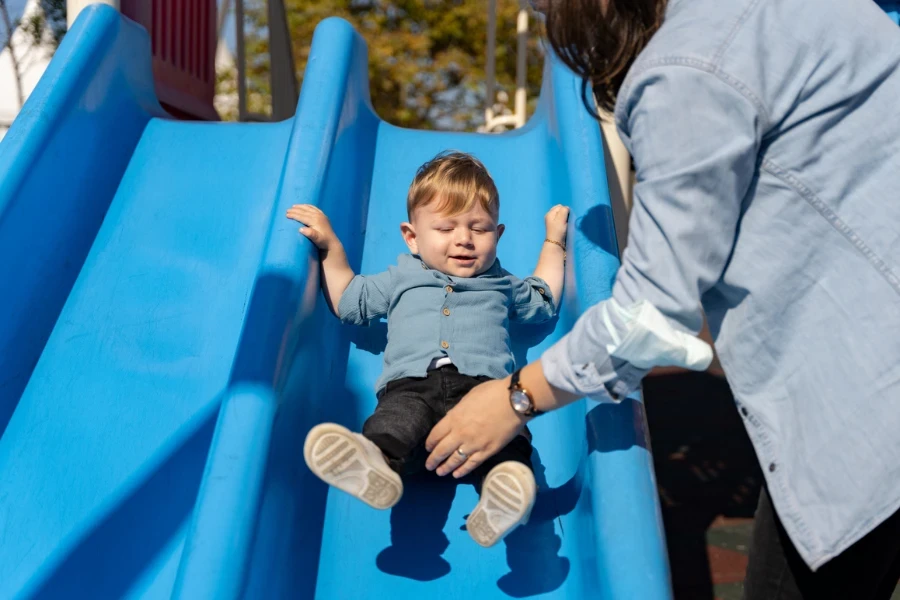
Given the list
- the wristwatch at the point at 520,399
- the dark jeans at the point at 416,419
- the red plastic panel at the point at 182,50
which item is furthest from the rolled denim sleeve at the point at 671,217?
the red plastic panel at the point at 182,50

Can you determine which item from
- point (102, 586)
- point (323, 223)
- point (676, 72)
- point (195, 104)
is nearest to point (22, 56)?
point (195, 104)

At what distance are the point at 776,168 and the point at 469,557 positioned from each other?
112cm

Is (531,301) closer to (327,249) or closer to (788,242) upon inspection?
(327,249)

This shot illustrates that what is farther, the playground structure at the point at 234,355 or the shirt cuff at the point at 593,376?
the playground structure at the point at 234,355

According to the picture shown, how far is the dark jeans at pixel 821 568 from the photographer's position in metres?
1.29

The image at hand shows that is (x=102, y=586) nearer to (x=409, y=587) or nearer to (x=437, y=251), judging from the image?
(x=409, y=587)

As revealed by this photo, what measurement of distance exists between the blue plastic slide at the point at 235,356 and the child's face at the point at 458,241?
24 centimetres

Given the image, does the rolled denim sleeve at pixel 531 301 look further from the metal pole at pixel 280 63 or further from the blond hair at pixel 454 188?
the metal pole at pixel 280 63

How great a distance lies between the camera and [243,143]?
Answer: 2.98m

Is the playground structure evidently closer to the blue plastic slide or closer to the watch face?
the blue plastic slide

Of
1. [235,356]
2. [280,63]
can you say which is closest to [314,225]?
[235,356]

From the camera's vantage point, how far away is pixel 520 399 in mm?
1445

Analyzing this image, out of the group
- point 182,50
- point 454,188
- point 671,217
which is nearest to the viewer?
point 671,217

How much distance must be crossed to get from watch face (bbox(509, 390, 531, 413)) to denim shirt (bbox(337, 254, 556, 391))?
69 centimetres
